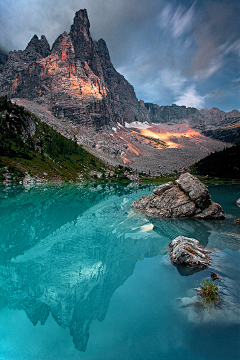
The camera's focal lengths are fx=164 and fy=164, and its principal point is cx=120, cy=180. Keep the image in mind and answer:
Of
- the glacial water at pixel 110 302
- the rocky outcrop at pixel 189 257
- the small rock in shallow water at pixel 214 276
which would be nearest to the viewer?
the glacial water at pixel 110 302

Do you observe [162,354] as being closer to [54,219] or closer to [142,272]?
[142,272]

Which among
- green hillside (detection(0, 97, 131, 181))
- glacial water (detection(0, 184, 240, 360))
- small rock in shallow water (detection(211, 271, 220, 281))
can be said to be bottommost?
glacial water (detection(0, 184, 240, 360))

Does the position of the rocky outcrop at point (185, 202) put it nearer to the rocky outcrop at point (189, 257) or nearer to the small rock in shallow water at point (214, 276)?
the rocky outcrop at point (189, 257)

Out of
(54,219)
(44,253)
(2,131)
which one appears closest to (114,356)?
(44,253)

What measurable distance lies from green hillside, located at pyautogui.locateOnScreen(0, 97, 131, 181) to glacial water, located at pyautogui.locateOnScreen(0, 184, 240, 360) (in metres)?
55.0

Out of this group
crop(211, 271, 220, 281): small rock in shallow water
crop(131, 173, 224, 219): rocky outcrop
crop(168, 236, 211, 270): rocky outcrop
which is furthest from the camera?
crop(131, 173, 224, 219): rocky outcrop

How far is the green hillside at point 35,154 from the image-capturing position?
221ft

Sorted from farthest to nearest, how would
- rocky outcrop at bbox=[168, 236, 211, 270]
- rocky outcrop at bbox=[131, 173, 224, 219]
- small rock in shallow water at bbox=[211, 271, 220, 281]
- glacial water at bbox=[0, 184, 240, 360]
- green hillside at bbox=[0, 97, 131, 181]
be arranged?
green hillside at bbox=[0, 97, 131, 181] → rocky outcrop at bbox=[131, 173, 224, 219] → rocky outcrop at bbox=[168, 236, 211, 270] → small rock in shallow water at bbox=[211, 271, 220, 281] → glacial water at bbox=[0, 184, 240, 360]

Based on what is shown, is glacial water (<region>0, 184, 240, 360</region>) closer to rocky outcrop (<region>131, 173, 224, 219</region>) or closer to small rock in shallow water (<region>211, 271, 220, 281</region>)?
small rock in shallow water (<region>211, 271, 220, 281</region>)

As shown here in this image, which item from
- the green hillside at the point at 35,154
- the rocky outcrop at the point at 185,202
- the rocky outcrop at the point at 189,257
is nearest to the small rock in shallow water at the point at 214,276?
the rocky outcrop at the point at 189,257

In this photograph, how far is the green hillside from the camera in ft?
221

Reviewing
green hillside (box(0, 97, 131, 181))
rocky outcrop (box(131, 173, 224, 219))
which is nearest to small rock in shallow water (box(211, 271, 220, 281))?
rocky outcrop (box(131, 173, 224, 219))

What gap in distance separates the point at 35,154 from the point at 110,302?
289ft

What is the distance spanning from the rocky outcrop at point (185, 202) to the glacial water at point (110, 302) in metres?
7.22
